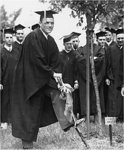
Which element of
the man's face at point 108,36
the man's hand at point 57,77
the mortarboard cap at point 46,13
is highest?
the mortarboard cap at point 46,13

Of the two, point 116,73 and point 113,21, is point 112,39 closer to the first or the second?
point 116,73

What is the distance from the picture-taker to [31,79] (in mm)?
7242

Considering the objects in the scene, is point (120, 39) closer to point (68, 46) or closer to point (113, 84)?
point (113, 84)

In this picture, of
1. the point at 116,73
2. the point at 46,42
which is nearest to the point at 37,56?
the point at 46,42

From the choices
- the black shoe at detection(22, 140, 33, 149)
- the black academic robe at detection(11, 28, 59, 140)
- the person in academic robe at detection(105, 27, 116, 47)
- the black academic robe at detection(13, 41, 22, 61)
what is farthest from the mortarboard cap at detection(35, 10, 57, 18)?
the person in academic robe at detection(105, 27, 116, 47)

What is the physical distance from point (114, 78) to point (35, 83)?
312 cm

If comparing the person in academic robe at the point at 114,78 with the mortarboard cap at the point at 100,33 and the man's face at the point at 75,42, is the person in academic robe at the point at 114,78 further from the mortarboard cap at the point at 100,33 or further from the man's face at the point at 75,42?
the man's face at the point at 75,42

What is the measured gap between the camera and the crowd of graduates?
9977mm

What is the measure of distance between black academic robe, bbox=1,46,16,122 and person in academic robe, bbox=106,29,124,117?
207 cm

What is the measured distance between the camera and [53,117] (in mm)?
7570

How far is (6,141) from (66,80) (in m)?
3.22

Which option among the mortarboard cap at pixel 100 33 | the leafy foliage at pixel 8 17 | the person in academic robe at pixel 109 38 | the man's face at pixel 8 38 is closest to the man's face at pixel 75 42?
the mortarboard cap at pixel 100 33

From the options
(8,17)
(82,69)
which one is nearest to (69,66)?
(82,69)

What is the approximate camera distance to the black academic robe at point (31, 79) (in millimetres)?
7195
